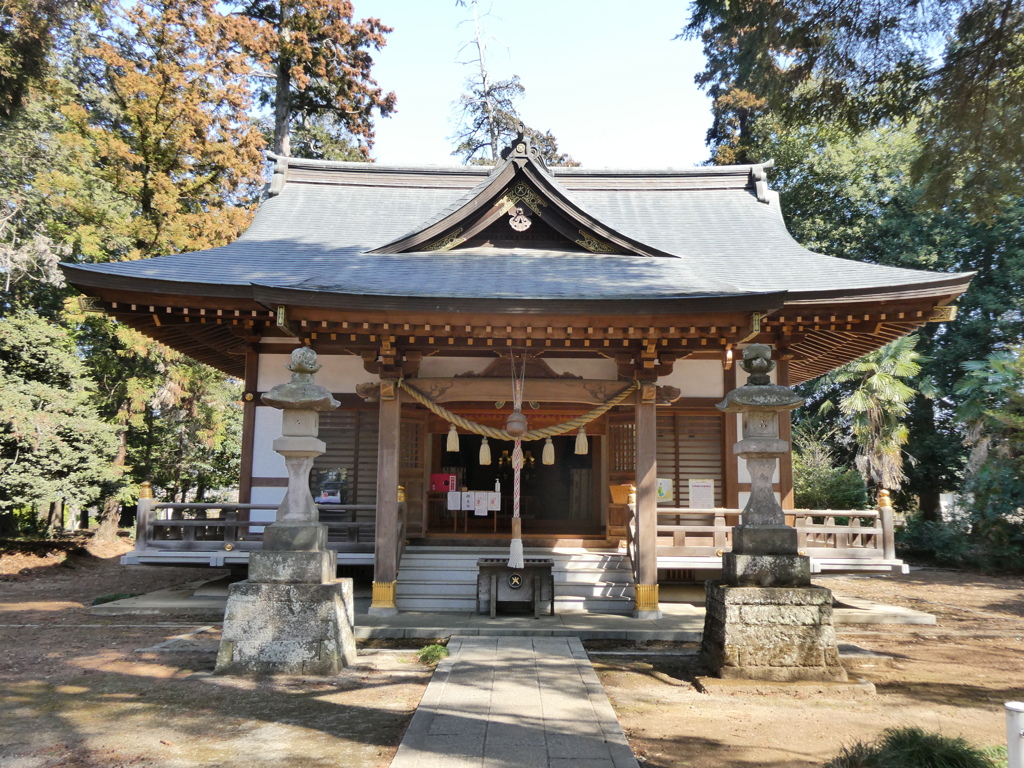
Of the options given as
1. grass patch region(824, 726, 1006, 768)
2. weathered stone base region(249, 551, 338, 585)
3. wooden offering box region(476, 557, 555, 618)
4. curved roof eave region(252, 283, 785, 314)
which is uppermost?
curved roof eave region(252, 283, 785, 314)

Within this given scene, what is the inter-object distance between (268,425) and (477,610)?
4366 mm

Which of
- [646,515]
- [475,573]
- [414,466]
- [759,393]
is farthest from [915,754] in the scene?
[414,466]

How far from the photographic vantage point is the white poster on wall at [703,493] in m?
11.0

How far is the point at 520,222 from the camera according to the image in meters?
11.4

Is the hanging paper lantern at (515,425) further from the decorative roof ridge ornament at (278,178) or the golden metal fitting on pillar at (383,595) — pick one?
the decorative roof ridge ornament at (278,178)

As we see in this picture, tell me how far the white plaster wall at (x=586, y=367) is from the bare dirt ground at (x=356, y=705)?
13.0ft

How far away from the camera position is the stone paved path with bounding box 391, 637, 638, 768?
4.34m

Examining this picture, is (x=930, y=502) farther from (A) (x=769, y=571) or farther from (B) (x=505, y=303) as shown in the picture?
(B) (x=505, y=303)

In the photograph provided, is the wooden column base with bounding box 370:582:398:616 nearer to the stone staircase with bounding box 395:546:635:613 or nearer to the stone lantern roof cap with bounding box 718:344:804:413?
the stone staircase with bounding box 395:546:635:613

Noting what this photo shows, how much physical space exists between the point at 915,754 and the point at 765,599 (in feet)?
A: 7.74

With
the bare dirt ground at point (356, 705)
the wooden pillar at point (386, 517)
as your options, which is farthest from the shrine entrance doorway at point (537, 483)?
the bare dirt ground at point (356, 705)

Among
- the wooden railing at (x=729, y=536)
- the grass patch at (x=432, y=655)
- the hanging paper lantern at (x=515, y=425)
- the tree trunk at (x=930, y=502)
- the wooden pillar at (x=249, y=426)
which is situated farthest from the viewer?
the tree trunk at (x=930, y=502)

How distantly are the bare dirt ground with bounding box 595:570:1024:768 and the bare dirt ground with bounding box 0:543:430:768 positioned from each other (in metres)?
1.92

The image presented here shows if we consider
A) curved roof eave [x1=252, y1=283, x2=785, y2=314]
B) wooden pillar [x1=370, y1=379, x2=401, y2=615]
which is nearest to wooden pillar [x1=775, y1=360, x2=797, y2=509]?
curved roof eave [x1=252, y1=283, x2=785, y2=314]
